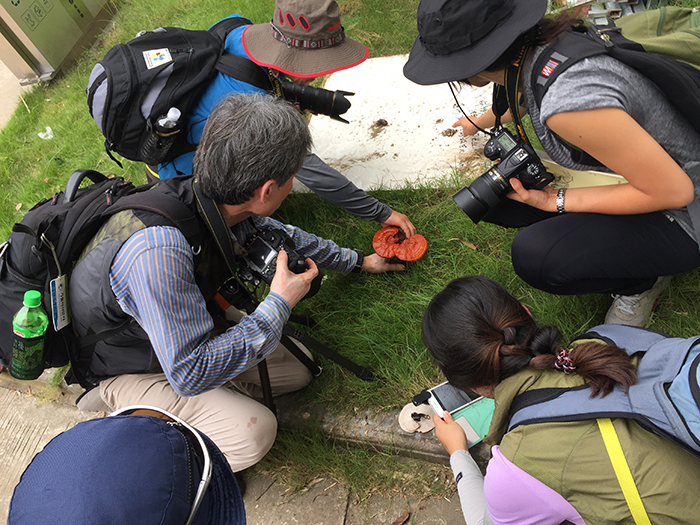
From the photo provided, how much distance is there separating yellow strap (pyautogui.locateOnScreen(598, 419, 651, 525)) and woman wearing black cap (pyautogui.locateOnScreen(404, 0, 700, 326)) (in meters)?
0.83

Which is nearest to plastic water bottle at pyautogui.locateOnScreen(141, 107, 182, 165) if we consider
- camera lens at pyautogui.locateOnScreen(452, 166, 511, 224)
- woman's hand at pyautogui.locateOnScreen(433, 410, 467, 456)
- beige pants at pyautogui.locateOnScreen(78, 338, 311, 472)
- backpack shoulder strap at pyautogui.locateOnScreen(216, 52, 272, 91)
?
backpack shoulder strap at pyautogui.locateOnScreen(216, 52, 272, 91)

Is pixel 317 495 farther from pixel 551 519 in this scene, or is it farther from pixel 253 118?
pixel 253 118

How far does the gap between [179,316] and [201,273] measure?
28cm

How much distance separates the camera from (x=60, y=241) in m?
1.86

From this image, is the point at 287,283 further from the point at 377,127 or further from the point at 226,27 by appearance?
the point at 377,127

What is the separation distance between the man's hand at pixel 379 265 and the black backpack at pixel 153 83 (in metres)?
1.08

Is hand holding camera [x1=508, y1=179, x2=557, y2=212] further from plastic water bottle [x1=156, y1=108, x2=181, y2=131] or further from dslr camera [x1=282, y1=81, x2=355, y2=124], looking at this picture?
plastic water bottle [x1=156, y1=108, x2=181, y2=131]

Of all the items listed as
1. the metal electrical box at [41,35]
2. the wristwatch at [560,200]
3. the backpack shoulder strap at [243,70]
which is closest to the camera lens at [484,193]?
the wristwatch at [560,200]

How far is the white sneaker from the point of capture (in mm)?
2100

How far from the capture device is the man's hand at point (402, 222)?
2.77 metres

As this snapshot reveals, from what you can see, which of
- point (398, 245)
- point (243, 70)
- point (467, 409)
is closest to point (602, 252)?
point (467, 409)

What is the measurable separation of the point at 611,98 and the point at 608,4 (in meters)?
2.29

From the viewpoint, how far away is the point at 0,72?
20.4ft

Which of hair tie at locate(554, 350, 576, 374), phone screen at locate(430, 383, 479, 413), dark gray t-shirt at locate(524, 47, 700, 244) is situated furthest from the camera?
phone screen at locate(430, 383, 479, 413)
